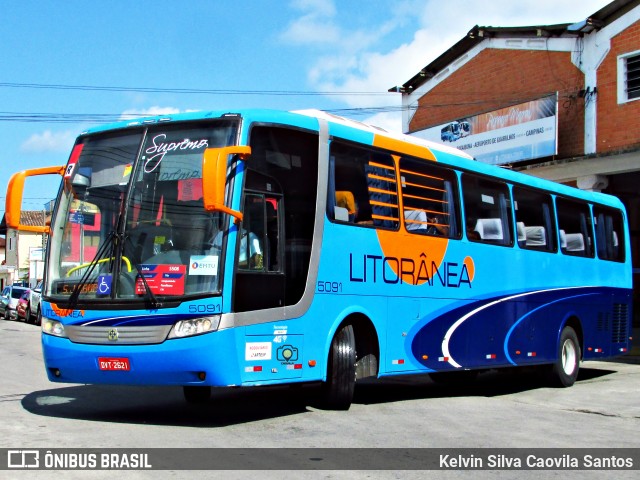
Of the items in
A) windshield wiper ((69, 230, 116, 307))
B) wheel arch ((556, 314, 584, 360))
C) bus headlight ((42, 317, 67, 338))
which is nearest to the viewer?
windshield wiper ((69, 230, 116, 307))

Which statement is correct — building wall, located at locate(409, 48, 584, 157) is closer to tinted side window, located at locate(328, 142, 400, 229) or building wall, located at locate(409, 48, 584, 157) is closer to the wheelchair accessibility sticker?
tinted side window, located at locate(328, 142, 400, 229)

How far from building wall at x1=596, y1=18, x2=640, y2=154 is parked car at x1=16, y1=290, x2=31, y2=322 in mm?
26518

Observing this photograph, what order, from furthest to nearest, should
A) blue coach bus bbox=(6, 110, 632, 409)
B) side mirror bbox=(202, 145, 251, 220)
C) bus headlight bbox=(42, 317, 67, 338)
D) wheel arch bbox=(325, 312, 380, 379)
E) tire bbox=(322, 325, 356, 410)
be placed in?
1. wheel arch bbox=(325, 312, 380, 379)
2. tire bbox=(322, 325, 356, 410)
3. bus headlight bbox=(42, 317, 67, 338)
4. blue coach bus bbox=(6, 110, 632, 409)
5. side mirror bbox=(202, 145, 251, 220)

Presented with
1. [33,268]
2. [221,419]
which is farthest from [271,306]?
[33,268]

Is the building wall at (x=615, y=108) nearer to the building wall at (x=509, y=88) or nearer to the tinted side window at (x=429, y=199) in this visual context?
the building wall at (x=509, y=88)

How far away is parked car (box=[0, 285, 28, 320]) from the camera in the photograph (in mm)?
39781

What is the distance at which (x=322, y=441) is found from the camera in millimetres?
8062

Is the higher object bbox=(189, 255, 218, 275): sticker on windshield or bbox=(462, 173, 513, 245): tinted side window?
bbox=(462, 173, 513, 245): tinted side window

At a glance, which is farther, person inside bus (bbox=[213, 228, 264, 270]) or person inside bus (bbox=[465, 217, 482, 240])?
person inside bus (bbox=[465, 217, 482, 240])

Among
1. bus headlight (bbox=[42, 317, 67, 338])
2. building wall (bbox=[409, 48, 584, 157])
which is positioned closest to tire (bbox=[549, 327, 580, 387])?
bus headlight (bbox=[42, 317, 67, 338])

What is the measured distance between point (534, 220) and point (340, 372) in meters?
5.87

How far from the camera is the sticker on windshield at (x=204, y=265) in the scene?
848 cm

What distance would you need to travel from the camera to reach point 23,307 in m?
38.8

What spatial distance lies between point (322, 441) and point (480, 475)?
1.75 meters
